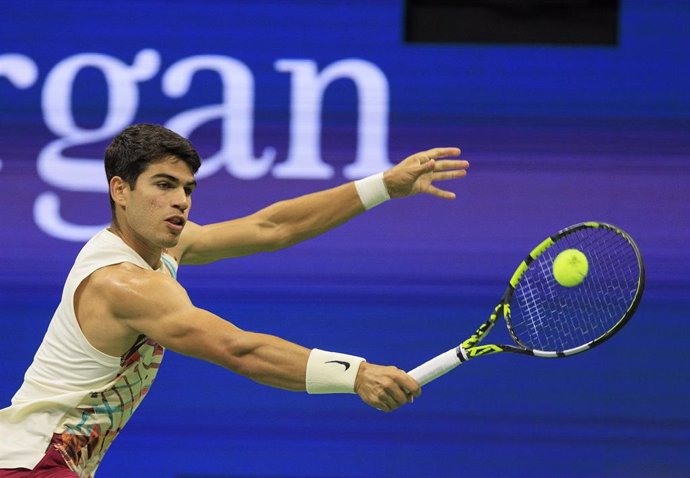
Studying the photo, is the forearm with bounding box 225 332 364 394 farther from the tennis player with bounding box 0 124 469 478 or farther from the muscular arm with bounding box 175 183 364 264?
the muscular arm with bounding box 175 183 364 264

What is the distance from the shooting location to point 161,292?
3.29 metres

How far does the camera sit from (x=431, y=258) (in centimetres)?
530

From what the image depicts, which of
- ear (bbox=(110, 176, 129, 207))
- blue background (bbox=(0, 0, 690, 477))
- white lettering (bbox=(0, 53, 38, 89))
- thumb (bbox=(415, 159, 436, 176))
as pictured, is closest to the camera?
ear (bbox=(110, 176, 129, 207))

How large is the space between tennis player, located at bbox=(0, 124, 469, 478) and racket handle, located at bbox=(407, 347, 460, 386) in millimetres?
73

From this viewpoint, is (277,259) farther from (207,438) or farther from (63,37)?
(63,37)

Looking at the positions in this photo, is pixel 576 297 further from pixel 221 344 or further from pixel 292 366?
pixel 221 344

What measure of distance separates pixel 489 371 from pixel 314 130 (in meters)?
1.29

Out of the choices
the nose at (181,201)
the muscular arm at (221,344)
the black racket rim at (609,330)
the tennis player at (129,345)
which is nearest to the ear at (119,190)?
the tennis player at (129,345)

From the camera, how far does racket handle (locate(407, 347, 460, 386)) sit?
3305 millimetres

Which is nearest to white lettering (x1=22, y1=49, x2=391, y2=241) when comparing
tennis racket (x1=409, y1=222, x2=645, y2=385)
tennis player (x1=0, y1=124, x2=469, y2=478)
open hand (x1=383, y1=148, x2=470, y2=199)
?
tennis racket (x1=409, y1=222, x2=645, y2=385)

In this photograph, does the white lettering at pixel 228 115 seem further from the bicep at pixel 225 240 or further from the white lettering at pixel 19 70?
the bicep at pixel 225 240

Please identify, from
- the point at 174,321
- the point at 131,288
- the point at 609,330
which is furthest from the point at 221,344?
the point at 609,330

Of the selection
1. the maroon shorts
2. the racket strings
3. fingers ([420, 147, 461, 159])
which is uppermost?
fingers ([420, 147, 461, 159])

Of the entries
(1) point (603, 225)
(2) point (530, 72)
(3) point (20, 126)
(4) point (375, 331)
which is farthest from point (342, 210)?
(3) point (20, 126)
